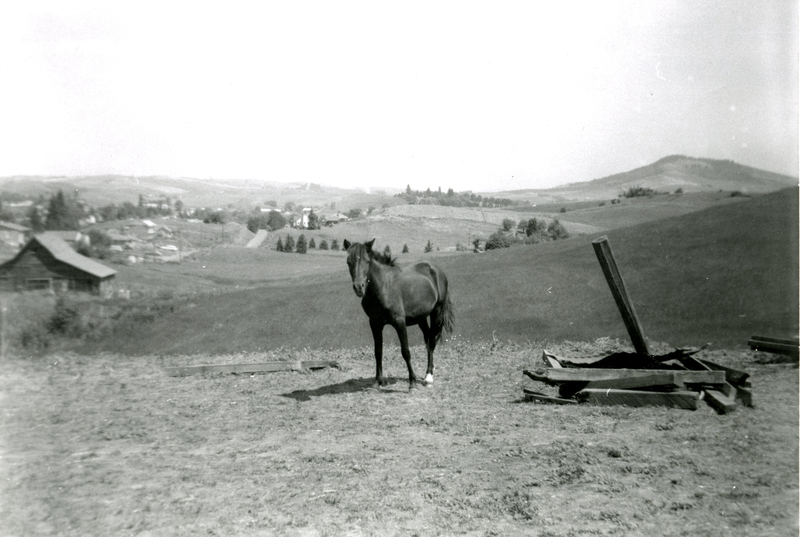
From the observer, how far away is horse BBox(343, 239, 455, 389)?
9.26 metres

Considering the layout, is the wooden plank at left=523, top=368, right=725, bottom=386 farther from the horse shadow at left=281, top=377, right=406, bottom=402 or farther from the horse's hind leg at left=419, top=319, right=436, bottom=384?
the horse shadow at left=281, top=377, right=406, bottom=402

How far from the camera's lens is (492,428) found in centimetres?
700

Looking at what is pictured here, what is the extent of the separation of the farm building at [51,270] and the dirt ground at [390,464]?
7056 millimetres

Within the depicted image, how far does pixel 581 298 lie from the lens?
56.8 ft

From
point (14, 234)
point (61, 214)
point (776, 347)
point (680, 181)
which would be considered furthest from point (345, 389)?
point (680, 181)

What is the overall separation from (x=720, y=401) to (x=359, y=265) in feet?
18.0

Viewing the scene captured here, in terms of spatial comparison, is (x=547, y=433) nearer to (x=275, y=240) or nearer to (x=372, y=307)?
(x=372, y=307)

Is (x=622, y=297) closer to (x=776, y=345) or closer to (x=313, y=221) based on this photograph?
(x=776, y=345)

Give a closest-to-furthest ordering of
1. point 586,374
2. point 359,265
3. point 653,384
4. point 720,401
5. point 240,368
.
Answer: point 720,401 < point 653,384 < point 586,374 < point 359,265 < point 240,368

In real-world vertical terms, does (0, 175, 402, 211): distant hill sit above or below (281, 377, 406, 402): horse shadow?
above

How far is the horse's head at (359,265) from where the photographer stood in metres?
8.99

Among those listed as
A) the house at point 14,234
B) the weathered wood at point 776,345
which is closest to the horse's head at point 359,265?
the weathered wood at point 776,345

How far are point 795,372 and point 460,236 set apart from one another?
20.5 m

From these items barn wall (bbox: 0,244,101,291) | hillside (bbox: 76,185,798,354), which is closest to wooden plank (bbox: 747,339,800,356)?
hillside (bbox: 76,185,798,354)
